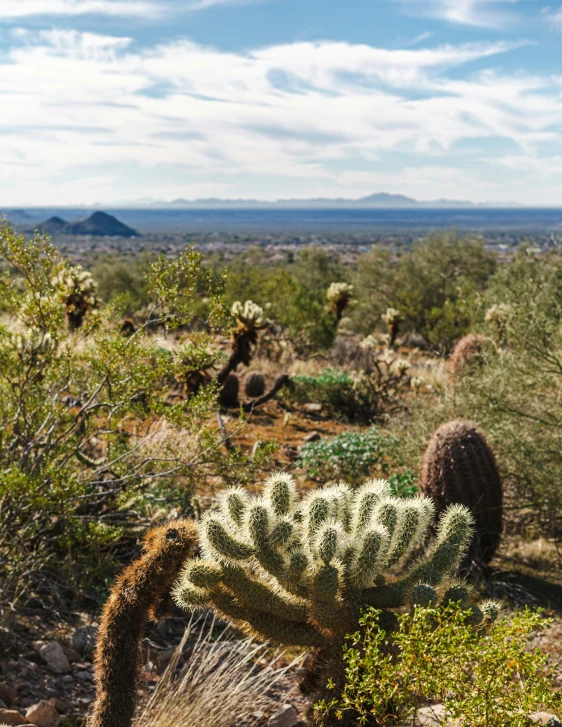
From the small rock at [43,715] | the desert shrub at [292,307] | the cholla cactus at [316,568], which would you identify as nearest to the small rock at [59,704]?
the small rock at [43,715]

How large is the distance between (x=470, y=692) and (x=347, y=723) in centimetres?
84

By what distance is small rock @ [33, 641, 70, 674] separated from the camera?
4.30 meters

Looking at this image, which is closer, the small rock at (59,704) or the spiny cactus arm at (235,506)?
the spiny cactus arm at (235,506)

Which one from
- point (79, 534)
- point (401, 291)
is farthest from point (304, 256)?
point (79, 534)

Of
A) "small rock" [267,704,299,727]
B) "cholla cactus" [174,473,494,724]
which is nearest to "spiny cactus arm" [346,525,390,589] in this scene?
"cholla cactus" [174,473,494,724]

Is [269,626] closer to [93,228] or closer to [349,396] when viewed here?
[349,396]

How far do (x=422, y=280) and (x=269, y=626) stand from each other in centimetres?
1996

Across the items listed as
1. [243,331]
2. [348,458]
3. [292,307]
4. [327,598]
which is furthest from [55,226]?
[327,598]

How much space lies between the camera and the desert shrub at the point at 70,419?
4.51 metres

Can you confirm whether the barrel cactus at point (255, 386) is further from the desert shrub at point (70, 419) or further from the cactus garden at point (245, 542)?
the desert shrub at point (70, 419)

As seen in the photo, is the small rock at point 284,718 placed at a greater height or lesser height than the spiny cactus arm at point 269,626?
lesser

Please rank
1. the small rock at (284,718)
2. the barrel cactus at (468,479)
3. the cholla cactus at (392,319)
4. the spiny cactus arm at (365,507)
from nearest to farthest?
the spiny cactus arm at (365,507) < the small rock at (284,718) < the barrel cactus at (468,479) < the cholla cactus at (392,319)

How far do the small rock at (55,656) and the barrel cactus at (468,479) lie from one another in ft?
10.2

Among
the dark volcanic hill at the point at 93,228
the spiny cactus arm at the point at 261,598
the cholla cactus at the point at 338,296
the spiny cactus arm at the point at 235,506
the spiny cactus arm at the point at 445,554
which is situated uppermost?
the dark volcanic hill at the point at 93,228
